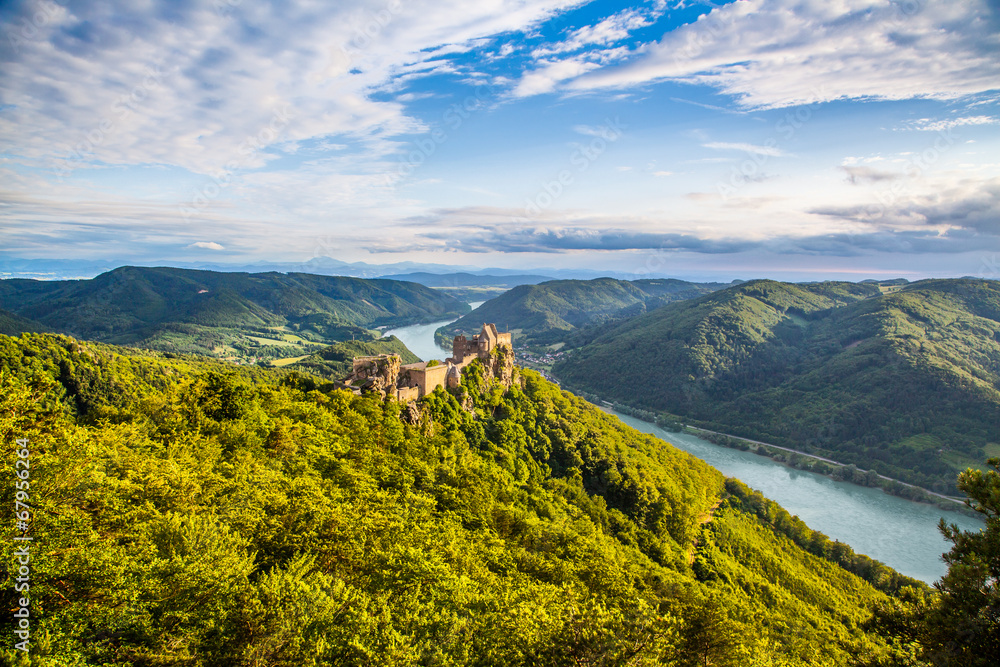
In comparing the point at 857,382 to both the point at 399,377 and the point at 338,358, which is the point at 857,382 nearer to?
the point at 399,377

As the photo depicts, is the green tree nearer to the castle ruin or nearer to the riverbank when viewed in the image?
the castle ruin

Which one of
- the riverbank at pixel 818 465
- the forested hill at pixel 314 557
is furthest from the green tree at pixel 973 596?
the riverbank at pixel 818 465

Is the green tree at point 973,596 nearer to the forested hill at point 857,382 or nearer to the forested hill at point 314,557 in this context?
the forested hill at point 314,557

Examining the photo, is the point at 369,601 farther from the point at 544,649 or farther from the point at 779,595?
the point at 779,595

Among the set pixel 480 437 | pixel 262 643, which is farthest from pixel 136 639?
pixel 480 437

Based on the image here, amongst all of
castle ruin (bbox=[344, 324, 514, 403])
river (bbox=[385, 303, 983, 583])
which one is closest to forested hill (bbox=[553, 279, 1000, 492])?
river (bbox=[385, 303, 983, 583])

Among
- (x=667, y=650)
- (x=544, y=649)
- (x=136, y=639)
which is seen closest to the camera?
(x=136, y=639)
